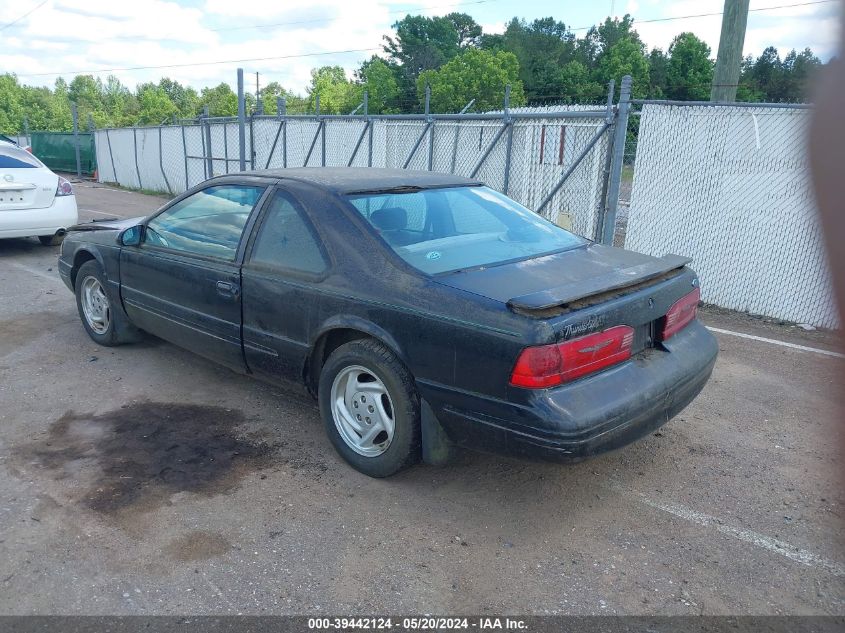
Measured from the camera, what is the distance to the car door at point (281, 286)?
3.62 metres

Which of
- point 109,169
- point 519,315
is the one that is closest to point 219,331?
point 519,315

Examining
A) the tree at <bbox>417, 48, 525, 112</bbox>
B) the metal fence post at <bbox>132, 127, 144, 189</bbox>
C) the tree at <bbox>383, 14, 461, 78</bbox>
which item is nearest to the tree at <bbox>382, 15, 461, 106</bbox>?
the tree at <bbox>383, 14, 461, 78</bbox>

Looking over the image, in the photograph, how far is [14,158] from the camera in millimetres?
8742

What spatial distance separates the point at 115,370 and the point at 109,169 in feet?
64.5

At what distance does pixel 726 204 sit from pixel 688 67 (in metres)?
37.3

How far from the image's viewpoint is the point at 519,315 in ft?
9.21

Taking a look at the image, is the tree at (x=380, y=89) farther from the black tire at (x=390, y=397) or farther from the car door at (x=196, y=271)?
the black tire at (x=390, y=397)

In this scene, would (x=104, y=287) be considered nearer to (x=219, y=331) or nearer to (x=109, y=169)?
(x=219, y=331)

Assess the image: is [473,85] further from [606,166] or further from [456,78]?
[606,166]

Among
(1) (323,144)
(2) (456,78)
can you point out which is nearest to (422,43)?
(2) (456,78)

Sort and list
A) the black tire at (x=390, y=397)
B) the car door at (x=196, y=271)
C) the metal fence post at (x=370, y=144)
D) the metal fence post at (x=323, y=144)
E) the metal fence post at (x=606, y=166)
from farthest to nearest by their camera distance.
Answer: the metal fence post at (x=323, y=144)
the metal fence post at (x=370, y=144)
the metal fence post at (x=606, y=166)
the car door at (x=196, y=271)
the black tire at (x=390, y=397)

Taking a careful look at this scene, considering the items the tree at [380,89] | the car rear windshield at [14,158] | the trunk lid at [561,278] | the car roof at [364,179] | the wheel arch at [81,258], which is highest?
the tree at [380,89]

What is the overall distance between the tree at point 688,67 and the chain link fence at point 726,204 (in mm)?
32961

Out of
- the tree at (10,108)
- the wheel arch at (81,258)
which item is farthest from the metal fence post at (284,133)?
the tree at (10,108)
